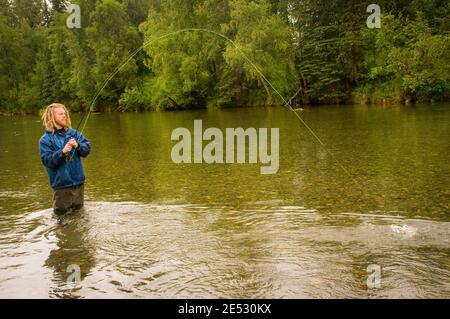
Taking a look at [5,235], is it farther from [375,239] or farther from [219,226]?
[375,239]

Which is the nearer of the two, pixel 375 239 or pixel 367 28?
pixel 375 239

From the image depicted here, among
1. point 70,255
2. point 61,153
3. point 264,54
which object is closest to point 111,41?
point 264,54

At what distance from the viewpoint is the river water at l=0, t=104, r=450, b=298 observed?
199 inches

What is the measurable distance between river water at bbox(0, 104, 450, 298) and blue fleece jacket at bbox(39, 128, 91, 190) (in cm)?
68

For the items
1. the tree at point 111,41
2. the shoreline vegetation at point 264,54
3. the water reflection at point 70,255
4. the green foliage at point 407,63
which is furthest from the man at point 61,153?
the tree at point 111,41

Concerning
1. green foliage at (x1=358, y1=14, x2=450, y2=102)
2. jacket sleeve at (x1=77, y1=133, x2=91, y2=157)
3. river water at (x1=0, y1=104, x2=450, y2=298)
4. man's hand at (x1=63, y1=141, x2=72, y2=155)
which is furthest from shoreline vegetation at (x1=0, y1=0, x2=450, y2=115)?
man's hand at (x1=63, y1=141, x2=72, y2=155)

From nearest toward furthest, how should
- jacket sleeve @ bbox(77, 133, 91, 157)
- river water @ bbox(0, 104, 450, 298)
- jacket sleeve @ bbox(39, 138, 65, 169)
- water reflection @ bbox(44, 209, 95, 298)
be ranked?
river water @ bbox(0, 104, 450, 298) → water reflection @ bbox(44, 209, 95, 298) → jacket sleeve @ bbox(39, 138, 65, 169) → jacket sleeve @ bbox(77, 133, 91, 157)

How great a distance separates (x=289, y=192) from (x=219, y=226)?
2.65m

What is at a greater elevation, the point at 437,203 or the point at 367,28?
the point at 367,28

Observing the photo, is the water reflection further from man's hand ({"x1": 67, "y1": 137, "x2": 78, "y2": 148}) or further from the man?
man's hand ({"x1": 67, "y1": 137, "x2": 78, "y2": 148})

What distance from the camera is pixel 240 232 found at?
22.7ft

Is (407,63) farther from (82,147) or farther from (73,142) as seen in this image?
(73,142)

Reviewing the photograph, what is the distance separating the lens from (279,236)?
6.61m
